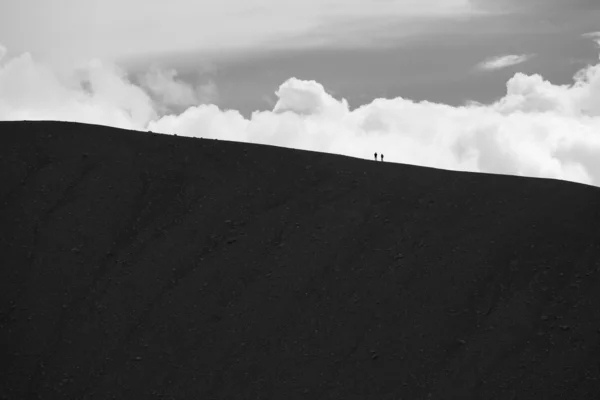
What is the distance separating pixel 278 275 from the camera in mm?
22312

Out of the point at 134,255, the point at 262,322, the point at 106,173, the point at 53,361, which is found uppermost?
the point at 106,173

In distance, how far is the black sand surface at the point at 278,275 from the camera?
1948cm

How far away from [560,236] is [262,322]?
28.4ft

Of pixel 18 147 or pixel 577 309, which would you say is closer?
pixel 577 309

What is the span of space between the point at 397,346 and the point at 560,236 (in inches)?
240

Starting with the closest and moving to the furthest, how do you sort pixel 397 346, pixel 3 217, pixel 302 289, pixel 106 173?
pixel 397 346, pixel 302 289, pixel 3 217, pixel 106 173

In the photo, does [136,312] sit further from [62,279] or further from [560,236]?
[560,236]

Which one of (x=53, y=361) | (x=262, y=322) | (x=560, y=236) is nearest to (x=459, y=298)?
(x=560, y=236)

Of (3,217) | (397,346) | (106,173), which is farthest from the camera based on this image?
(106,173)

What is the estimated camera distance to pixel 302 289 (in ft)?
71.7

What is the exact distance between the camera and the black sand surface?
19484 mm

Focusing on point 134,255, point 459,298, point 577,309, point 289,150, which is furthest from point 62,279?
point 577,309

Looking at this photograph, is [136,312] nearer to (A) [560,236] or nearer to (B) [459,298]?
(B) [459,298]

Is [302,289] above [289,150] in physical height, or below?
below
